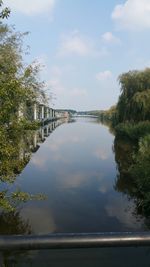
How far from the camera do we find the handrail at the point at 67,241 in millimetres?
1497

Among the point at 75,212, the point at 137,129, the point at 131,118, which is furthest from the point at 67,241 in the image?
the point at 131,118

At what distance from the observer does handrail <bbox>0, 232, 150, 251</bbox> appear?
4.91ft

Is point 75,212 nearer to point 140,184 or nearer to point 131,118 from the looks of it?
point 140,184

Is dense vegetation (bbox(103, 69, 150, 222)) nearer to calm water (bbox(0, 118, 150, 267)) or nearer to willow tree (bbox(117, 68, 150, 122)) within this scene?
willow tree (bbox(117, 68, 150, 122))

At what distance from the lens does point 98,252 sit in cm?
793

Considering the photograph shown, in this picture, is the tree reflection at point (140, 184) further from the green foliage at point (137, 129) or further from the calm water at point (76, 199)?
the green foliage at point (137, 129)

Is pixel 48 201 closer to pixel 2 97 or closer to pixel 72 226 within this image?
pixel 72 226

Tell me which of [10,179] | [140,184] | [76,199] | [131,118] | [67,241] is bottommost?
[76,199]

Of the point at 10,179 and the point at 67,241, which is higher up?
the point at 67,241

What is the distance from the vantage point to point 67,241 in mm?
1521

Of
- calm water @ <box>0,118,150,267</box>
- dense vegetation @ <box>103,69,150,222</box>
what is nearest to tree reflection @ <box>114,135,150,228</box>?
dense vegetation @ <box>103,69,150,222</box>

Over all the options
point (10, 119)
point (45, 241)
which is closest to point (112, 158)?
point (10, 119)

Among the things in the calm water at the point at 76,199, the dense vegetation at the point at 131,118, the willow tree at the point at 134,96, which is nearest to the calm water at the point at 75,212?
the calm water at the point at 76,199

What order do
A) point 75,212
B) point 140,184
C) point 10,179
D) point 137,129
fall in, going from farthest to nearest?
point 137,129, point 140,184, point 75,212, point 10,179
